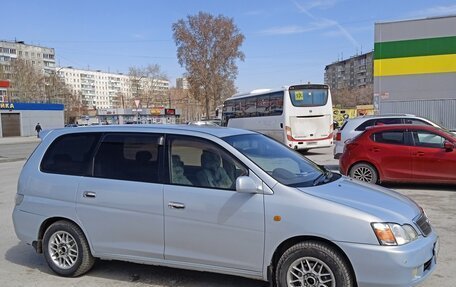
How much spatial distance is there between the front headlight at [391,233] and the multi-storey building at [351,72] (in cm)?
11704

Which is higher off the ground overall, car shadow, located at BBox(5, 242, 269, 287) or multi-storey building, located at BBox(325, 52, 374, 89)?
multi-storey building, located at BBox(325, 52, 374, 89)

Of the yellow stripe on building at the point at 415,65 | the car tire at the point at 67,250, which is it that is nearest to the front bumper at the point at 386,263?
the car tire at the point at 67,250

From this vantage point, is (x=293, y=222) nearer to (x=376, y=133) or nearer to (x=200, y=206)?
(x=200, y=206)

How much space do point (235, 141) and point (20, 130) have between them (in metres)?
53.7

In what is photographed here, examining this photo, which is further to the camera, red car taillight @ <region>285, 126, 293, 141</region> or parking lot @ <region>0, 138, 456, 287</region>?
red car taillight @ <region>285, 126, 293, 141</region>

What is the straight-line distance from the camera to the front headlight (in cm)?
355

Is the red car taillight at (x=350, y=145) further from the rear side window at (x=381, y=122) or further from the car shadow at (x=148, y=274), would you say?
the car shadow at (x=148, y=274)

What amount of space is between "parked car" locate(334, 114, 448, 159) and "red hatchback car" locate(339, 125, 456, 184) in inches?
120

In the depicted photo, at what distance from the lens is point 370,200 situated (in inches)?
155

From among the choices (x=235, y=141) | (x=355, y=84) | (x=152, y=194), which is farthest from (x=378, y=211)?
(x=355, y=84)

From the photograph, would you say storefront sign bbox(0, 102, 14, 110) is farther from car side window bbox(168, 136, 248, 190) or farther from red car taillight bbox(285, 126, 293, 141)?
car side window bbox(168, 136, 248, 190)

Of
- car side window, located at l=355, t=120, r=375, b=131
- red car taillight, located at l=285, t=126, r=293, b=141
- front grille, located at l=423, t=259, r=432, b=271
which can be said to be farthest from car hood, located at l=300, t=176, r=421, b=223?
red car taillight, located at l=285, t=126, r=293, b=141

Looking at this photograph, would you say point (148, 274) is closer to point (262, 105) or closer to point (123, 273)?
point (123, 273)

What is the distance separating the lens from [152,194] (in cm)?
437
